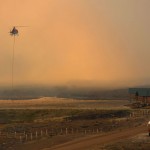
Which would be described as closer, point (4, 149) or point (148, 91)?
point (4, 149)

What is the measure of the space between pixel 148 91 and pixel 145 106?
14.2 meters

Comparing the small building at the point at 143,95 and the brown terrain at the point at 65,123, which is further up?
the small building at the point at 143,95

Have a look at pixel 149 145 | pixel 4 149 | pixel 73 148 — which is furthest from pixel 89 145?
pixel 4 149

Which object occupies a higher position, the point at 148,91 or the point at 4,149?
the point at 148,91

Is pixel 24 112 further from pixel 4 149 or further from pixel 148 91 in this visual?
pixel 4 149

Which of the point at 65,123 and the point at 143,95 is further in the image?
the point at 143,95

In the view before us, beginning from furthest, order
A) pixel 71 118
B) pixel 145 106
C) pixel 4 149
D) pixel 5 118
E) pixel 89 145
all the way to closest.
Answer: pixel 145 106
pixel 5 118
pixel 71 118
pixel 4 149
pixel 89 145

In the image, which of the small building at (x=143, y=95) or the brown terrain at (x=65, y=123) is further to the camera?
the small building at (x=143, y=95)

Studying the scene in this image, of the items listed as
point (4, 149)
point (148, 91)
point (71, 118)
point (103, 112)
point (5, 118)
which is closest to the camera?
point (4, 149)

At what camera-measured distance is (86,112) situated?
131 m

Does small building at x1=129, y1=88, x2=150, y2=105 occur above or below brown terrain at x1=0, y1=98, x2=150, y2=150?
above

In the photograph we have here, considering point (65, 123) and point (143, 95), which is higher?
point (143, 95)

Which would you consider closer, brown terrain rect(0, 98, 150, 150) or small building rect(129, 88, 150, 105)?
brown terrain rect(0, 98, 150, 150)

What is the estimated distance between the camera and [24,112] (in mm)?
146750
